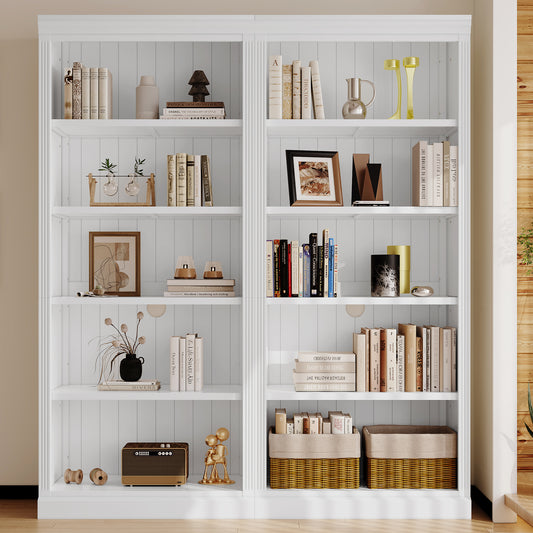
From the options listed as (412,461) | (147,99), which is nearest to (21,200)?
(147,99)

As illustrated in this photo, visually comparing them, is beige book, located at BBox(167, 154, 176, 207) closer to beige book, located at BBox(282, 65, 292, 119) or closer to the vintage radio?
beige book, located at BBox(282, 65, 292, 119)

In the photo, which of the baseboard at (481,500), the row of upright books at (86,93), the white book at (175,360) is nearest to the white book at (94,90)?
the row of upright books at (86,93)

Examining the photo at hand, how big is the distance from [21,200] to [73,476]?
1385 millimetres

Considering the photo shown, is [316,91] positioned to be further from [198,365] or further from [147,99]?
[198,365]

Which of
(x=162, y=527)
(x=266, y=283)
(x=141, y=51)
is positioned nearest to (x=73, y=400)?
(x=162, y=527)

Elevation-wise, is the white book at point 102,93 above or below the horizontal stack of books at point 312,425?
above

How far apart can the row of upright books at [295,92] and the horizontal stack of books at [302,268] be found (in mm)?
568

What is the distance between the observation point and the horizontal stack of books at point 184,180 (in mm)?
2910

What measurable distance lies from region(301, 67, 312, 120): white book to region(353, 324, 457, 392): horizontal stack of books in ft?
3.45

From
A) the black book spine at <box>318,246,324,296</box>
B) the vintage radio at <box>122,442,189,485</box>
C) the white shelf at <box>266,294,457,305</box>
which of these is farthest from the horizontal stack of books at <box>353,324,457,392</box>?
the vintage radio at <box>122,442,189,485</box>

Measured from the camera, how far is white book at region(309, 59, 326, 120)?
2.89m

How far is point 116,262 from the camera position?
312 cm

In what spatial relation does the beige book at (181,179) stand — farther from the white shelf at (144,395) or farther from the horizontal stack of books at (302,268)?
the white shelf at (144,395)

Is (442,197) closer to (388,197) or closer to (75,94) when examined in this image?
(388,197)
